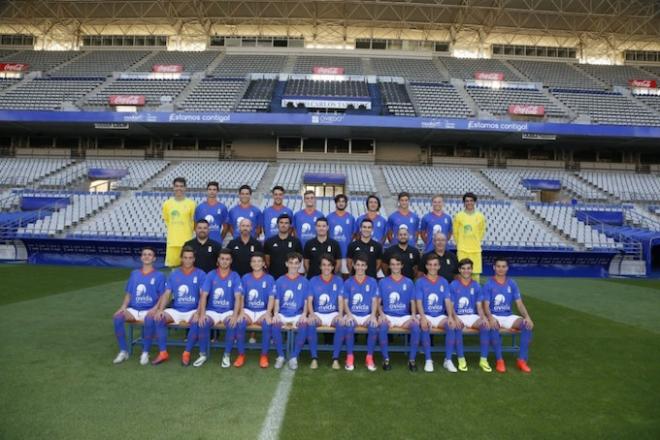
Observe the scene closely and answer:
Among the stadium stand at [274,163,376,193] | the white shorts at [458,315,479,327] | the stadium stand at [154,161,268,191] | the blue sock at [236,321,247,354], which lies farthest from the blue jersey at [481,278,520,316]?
the stadium stand at [154,161,268,191]

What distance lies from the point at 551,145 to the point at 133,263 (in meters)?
25.3

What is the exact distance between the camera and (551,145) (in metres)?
25.5

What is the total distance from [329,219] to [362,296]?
6.44ft

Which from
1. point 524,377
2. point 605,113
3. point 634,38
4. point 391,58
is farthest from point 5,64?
point 634,38

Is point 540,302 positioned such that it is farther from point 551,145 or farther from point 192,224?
point 551,145

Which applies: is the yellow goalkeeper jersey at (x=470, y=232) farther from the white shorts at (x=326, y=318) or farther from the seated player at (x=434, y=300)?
the white shorts at (x=326, y=318)

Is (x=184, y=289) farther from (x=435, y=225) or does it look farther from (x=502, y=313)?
(x=502, y=313)

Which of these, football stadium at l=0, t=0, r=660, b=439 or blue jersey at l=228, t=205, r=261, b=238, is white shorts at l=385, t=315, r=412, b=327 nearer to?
football stadium at l=0, t=0, r=660, b=439

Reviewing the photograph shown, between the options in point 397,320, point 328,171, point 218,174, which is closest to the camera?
point 397,320

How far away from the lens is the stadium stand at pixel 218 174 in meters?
21.8

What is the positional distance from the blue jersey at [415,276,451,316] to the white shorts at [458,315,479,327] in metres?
0.24

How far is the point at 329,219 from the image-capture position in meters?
6.84

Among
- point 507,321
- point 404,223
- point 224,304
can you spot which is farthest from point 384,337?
point 404,223

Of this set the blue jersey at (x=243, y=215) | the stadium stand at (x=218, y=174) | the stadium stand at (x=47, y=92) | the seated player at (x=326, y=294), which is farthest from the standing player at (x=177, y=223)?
the stadium stand at (x=47, y=92)
